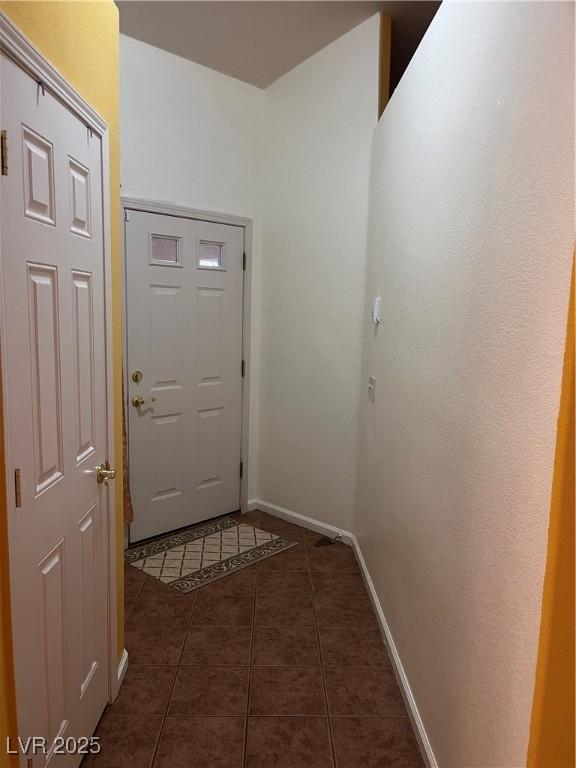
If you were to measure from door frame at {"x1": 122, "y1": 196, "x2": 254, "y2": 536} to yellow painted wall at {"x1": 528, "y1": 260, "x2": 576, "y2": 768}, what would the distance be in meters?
2.76

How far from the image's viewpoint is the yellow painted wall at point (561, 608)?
0.93m

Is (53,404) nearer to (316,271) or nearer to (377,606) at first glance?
(377,606)

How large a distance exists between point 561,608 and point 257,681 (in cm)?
165

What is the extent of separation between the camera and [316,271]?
11.6 feet

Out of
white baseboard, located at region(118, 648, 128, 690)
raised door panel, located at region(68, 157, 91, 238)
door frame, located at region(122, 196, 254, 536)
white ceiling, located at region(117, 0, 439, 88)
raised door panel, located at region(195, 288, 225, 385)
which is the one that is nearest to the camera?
raised door panel, located at region(68, 157, 91, 238)

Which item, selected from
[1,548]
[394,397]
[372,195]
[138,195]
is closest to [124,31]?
[138,195]

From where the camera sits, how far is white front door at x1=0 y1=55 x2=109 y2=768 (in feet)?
3.93

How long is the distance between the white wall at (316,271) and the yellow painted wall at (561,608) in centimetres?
241

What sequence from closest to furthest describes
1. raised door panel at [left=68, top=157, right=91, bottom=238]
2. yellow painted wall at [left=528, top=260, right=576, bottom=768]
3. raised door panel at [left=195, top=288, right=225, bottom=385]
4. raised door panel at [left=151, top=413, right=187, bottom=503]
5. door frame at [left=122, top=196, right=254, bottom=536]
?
yellow painted wall at [left=528, top=260, right=576, bottom=768]
raised door panel at [left=68, top=157, right=91, bottom=238]
door frame at [left=122, top=196, right=254, bottom=536]
raised door panel at [left=151, top=413, right=187, bottom=503]
raised door panel at [left=195, top=288, right=225, bottom=385]

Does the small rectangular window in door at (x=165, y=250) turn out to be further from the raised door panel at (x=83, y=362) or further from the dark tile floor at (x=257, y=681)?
the dark tile floor at (x=257, y=681)

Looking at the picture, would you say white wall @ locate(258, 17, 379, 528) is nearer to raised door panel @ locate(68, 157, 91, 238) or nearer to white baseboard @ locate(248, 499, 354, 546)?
white baseboard @ locate(248, 499, 354, 546)

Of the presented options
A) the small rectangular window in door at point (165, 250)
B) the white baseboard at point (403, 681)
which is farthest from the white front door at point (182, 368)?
the white baseboard at point (403, 681)

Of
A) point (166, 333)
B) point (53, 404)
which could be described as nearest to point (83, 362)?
point (53, 404)

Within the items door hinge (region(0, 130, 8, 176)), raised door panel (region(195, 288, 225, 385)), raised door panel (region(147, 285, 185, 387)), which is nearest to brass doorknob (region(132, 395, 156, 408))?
raised door panel (region(147, 285, 185, 387))
